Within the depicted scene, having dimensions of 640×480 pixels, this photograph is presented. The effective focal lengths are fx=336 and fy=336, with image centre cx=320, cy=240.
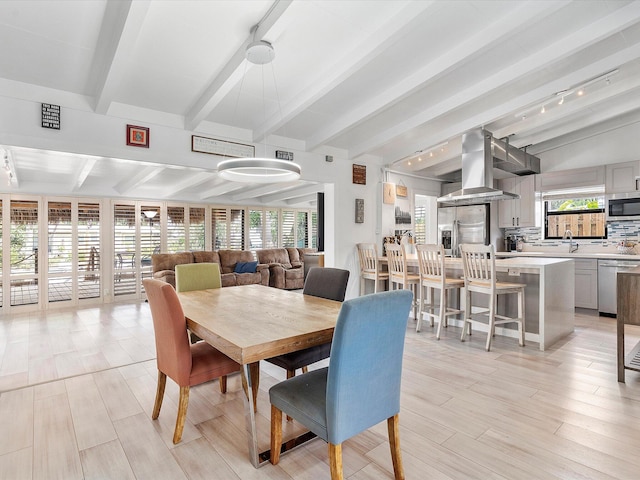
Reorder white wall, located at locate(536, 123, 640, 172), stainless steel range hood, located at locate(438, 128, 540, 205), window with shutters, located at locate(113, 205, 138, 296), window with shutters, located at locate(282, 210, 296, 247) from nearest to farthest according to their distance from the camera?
stainless steel range hood, located at locate(438, 128, 540, 205) < white wall, located at locate(536, 123, 640, 172) < window with shutters, located at locate(113, 205, 138, 296) < window with shutters, located at locate(282, 210, 296, 247)

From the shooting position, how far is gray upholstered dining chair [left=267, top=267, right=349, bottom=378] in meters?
2.19

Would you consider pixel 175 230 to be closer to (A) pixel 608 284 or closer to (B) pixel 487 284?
(B) pixel 487 284

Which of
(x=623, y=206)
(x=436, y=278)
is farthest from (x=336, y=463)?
(x=623, y=206)

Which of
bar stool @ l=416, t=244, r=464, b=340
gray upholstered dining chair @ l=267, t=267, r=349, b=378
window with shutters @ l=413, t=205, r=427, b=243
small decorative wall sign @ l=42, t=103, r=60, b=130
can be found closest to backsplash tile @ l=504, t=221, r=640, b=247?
window with shutters @ l=413, t=205, r=427, b=243

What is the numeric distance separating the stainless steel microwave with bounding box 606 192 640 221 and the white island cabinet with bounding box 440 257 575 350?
1.90m

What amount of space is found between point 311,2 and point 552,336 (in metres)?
3.89

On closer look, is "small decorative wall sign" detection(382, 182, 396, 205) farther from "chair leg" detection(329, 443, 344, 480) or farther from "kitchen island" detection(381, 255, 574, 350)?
"chair leg" detection(329, 443, 344, 480)

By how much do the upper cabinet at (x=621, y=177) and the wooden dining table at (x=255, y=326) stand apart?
5122 mm

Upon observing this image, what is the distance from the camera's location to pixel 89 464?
5.90 ft

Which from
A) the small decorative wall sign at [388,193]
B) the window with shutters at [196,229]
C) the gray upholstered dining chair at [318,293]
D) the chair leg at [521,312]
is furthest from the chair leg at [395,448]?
the window with shutters at [196,229]

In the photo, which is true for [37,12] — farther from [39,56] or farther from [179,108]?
[179,108]

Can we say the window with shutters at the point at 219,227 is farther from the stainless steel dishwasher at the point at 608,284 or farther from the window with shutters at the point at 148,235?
the stainless steel dishwasher at the point at 608,284

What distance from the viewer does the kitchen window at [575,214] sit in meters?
5.44

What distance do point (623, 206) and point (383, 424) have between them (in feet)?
17.3
